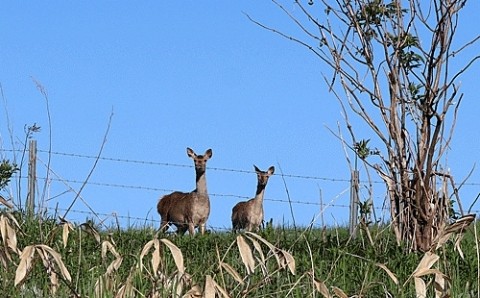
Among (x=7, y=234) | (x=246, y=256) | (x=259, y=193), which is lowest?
(x=246, y=256)

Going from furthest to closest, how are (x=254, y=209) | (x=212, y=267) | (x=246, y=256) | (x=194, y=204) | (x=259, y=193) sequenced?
(x=254, y=209) < (x=259, y=193) < (x=194, y=204) < (x=212, y=267) < (x=246, y=256)

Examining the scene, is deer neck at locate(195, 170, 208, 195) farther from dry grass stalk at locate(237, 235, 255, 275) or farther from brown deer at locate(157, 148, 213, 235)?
A: dry grass stalk at locate(237, 235, 255, 275)

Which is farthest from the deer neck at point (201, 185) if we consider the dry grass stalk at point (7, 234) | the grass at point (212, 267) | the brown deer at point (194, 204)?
the dry grass stalk at point (7, 234)

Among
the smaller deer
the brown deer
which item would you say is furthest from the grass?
the smaller deer

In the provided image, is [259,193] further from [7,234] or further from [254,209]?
[7,234]

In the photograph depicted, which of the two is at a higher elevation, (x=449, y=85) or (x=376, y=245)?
(x=449, y=85)

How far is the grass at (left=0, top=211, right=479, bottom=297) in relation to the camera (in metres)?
3.29

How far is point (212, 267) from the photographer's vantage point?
4969mm

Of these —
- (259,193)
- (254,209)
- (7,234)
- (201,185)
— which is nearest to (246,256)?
(7,234)

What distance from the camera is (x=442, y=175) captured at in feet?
23.0

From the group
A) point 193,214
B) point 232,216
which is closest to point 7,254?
point 193,214

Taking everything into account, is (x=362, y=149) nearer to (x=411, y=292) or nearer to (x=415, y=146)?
(x=415, y=146)

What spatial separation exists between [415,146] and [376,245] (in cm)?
80

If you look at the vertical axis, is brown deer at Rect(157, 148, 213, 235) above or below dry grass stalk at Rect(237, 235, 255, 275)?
above
